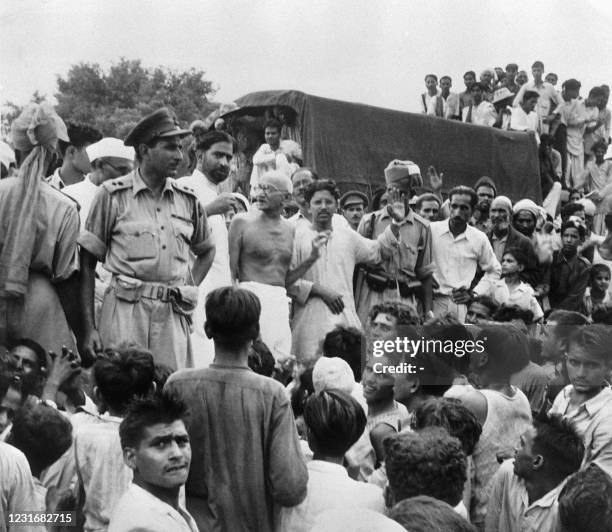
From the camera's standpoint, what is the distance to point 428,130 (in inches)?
500

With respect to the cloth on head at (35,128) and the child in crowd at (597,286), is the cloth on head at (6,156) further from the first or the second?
the child in crowd at (597,286)

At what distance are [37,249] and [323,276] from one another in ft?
8.17

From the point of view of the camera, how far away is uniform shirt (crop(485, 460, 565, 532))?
4.08 metres

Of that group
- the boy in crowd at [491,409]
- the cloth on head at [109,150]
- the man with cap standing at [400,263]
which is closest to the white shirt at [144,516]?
the boy in crowd at [491,409]

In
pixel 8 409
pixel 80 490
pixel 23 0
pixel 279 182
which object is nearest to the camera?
pixel 80 490

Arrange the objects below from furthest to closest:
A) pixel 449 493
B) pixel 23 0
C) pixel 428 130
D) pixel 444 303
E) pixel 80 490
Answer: pixel 428 130 → pixel 444 303 → pixel 23 0 → pixel 80 490 → pixel 449 493

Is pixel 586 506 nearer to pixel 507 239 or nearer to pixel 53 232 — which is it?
pixel 53 232

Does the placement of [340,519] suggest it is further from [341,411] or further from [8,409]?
[8,409]

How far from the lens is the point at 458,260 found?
347 inches

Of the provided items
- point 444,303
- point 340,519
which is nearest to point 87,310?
point 340,519

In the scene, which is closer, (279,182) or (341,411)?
(341,411)

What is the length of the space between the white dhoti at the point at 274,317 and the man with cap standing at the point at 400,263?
2.88 ft

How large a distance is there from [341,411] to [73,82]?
1353 centimetres

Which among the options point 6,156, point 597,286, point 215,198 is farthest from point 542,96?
point 6,156
